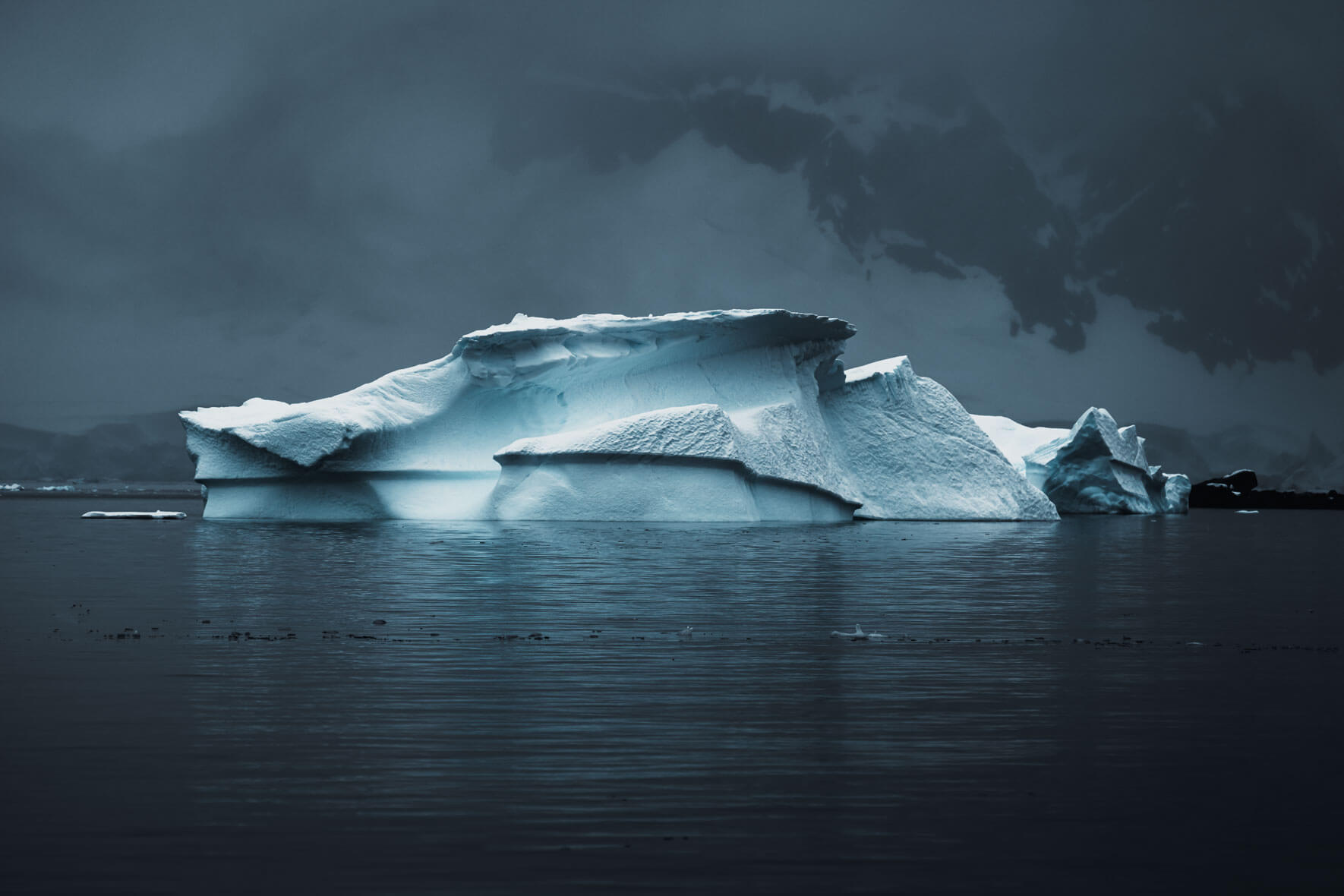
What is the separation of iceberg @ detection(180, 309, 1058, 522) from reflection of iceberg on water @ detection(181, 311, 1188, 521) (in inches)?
1.3

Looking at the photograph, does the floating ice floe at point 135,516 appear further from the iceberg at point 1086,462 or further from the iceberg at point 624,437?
the iceberg at point 1086,462

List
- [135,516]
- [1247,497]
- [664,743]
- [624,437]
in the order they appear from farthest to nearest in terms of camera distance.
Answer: [1247,497] → [135,516] → [624,437] → [664,743]

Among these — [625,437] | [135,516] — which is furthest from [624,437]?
[135,516]

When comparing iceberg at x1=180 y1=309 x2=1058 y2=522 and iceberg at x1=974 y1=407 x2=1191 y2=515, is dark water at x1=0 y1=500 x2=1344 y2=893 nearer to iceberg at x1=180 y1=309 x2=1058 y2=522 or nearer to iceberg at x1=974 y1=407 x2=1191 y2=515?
iceberg at x1=180 y1=309 x2=1058 y2=522

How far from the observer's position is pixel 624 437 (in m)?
20.8

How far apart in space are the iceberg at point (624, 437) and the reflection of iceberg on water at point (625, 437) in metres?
0.03

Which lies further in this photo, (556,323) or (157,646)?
(556,323)

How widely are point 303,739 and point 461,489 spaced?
2024 cm

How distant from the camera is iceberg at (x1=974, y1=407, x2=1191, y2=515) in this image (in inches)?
1179

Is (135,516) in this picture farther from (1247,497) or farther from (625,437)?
(1247,497)

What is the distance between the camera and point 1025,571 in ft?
40.3

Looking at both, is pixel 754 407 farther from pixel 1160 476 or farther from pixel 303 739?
pixel 303 739

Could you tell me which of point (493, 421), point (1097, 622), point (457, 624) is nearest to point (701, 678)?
point (457, 624)

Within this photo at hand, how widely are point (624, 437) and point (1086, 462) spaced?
566 inches
